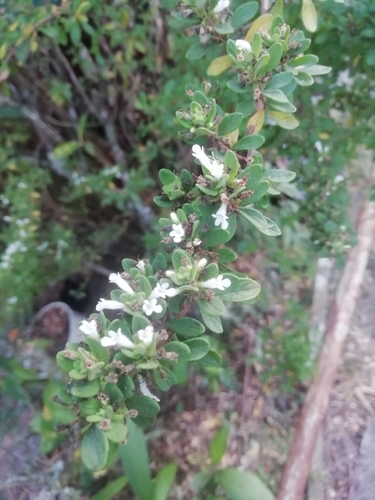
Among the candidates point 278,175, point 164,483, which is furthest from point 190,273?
point 164,483

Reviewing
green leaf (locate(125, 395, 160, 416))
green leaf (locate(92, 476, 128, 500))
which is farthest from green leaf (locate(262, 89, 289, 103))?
green leaf (locate(92, 476, 128, 500))

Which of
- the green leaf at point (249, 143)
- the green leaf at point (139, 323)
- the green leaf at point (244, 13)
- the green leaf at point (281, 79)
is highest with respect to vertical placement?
the green leaf at point (244, 13)

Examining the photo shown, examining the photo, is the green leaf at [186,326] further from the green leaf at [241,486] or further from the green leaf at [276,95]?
the green leaf at [241,486]

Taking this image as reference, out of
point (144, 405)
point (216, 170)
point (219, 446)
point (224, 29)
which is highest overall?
point (224, 29)

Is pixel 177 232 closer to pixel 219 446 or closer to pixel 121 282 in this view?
pixel 121 282

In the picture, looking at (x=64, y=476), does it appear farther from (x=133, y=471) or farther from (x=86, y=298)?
(x=86, y=298)

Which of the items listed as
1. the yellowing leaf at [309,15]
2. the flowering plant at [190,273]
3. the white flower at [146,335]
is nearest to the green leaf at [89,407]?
the flowering plant at [190,273]
